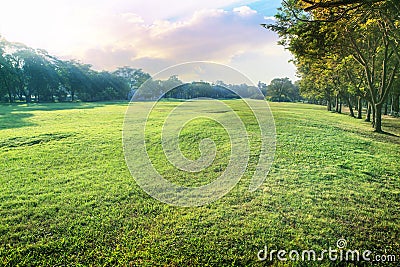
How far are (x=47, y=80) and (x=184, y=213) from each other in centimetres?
7130

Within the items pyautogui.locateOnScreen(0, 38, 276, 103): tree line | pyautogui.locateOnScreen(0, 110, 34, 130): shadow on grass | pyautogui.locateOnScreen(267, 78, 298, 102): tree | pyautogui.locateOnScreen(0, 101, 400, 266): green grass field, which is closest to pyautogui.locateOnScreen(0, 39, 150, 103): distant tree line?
pyautogui.locateOnScreen(0, 38, 276, 103): tree line

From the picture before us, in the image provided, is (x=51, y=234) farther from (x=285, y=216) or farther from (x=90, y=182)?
(x=285, y=216)

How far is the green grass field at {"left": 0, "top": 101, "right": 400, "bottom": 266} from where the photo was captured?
5.06 m

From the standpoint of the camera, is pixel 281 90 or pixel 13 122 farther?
pixel 281 90

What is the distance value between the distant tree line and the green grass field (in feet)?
194

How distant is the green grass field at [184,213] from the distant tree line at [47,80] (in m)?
59.0

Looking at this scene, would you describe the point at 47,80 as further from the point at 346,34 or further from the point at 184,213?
the point at 184,213

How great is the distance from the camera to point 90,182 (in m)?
8.36

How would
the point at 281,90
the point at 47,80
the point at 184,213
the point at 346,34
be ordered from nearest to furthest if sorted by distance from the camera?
the point at 184,213 < the point at 346,34 < the point at 47,80 < the point at 281,90

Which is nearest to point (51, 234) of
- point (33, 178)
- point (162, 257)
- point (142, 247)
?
point (142, 247)

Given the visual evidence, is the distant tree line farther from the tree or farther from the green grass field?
the green grass field

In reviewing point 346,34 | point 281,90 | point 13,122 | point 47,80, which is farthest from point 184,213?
point 281,90

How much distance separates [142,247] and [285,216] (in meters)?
3.36

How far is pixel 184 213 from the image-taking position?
662 cm
